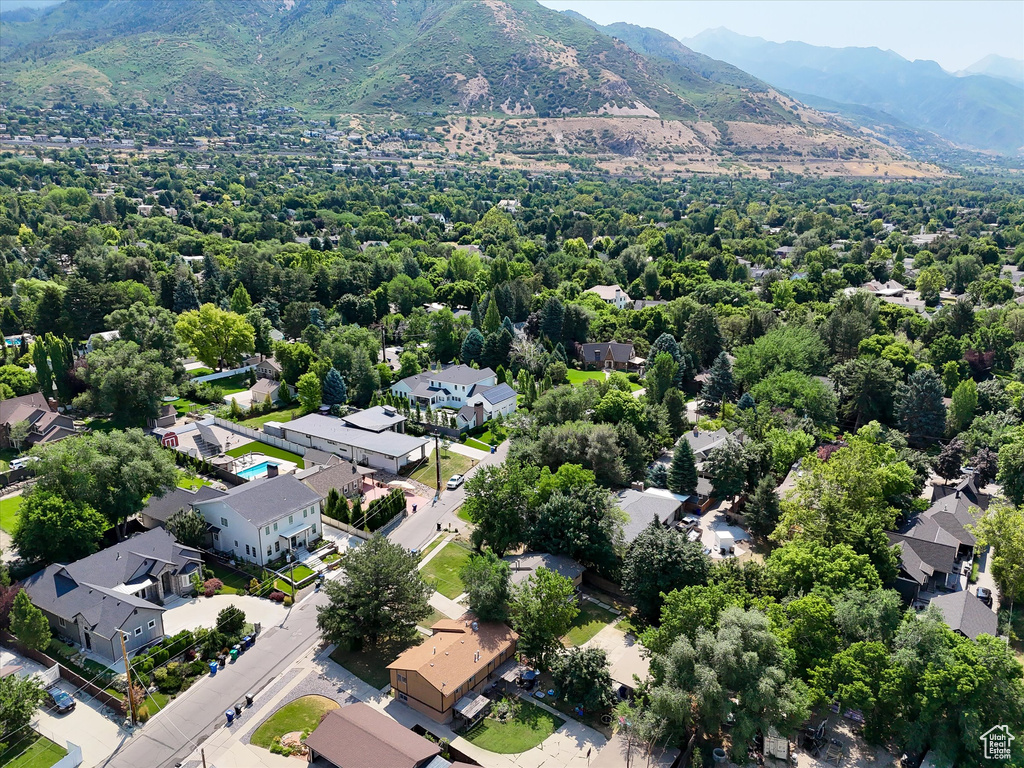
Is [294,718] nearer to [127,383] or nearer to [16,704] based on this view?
[16,704]

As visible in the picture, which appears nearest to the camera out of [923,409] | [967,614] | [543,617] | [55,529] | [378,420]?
[543,617]

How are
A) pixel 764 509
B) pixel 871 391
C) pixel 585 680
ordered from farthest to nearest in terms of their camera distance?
pixel 871 391 < pixel 764 509 < pixel 585 680

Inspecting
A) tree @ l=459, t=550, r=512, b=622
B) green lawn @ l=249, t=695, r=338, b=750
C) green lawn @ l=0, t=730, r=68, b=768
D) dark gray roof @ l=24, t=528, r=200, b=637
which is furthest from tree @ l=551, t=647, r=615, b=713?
green lawn @ l=0, t=730, r=68, b=768

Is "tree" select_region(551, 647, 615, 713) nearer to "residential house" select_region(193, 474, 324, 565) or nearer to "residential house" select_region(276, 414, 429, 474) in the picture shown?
"residential house" select_region(193, 474, 324, 565)

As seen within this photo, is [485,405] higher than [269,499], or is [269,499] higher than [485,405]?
[269,499]

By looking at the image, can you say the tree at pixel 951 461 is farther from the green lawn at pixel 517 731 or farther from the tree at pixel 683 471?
the green lawn at pixel 517 731

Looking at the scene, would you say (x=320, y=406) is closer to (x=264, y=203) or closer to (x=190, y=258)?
(x=190, y=258)

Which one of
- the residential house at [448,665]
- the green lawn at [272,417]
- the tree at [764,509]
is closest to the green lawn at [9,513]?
the green lawn at [272,417]


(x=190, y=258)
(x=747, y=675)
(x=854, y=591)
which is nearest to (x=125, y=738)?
(x=747, y=675)

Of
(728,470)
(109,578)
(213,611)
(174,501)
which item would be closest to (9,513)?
(174,501)
